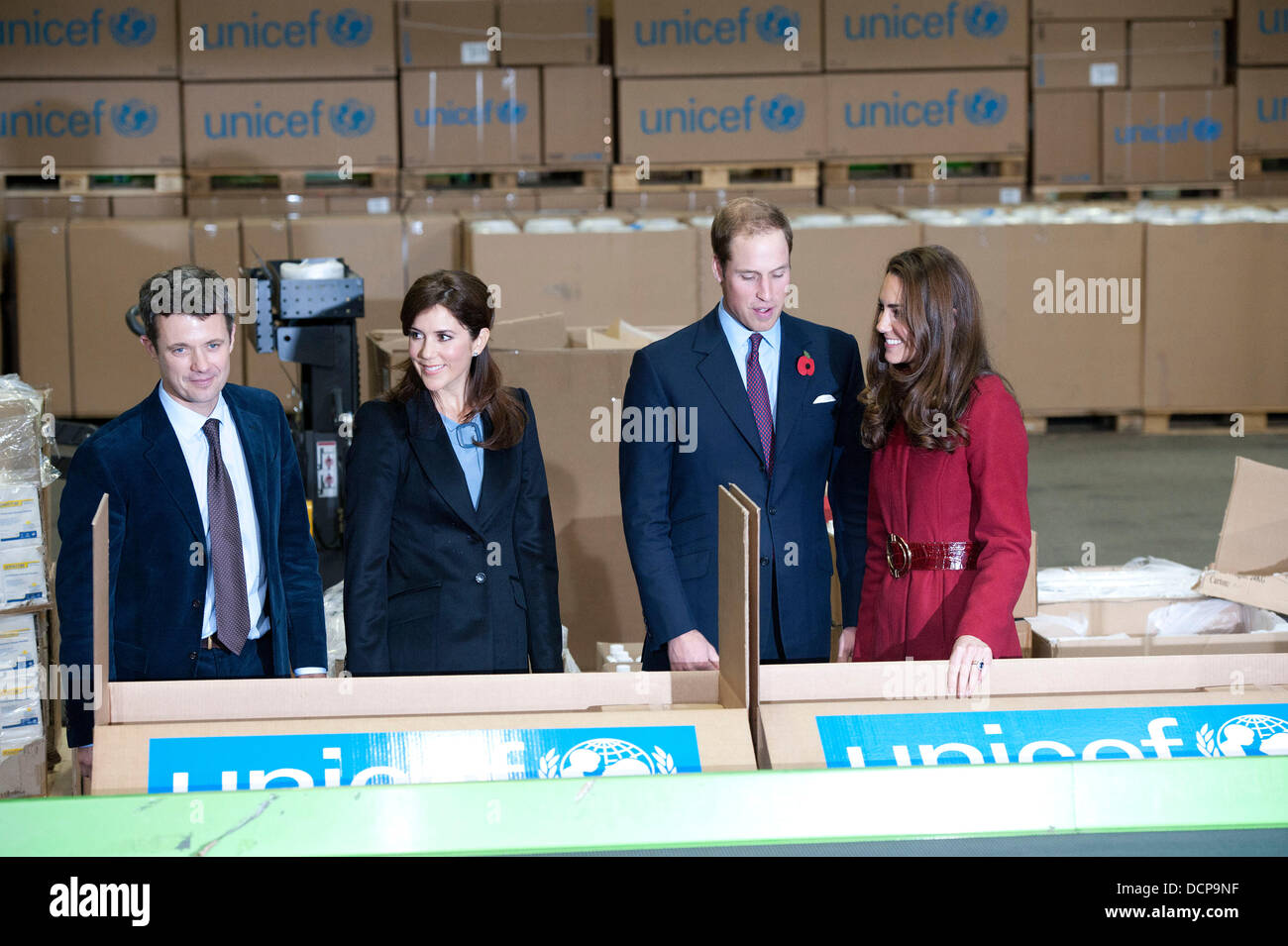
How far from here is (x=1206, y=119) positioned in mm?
8477

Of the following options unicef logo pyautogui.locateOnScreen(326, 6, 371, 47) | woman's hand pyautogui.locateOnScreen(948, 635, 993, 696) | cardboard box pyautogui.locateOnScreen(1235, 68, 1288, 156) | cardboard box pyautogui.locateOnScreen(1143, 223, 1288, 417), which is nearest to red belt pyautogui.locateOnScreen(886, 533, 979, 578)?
woman's hand pyautogui.locateOnScreen(948, 635, 993, 696)

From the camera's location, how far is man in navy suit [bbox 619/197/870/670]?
255cm

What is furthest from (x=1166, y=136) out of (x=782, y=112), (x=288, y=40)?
(x=288, y=40)

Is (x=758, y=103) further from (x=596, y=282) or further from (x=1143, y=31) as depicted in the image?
(x=1143, y=31)

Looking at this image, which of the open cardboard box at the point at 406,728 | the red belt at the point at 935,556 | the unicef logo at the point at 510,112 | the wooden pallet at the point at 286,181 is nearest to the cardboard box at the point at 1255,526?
the red belt at the point at 935,556

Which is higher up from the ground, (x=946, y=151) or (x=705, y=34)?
(x=705, y=34)

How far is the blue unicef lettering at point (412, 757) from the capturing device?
66.8 inches

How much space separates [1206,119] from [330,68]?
5222 millimetres

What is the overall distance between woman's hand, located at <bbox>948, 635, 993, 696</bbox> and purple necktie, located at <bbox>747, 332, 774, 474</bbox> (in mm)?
753

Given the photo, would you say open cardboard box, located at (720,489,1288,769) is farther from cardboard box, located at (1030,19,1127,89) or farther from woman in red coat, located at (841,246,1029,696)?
cardboard box, located at (1030,19,1127,89)

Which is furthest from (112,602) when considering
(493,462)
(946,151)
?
(946,151)

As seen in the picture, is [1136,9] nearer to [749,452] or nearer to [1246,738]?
[749,452]

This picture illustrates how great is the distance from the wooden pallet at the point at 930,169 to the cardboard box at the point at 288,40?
2.72 m
